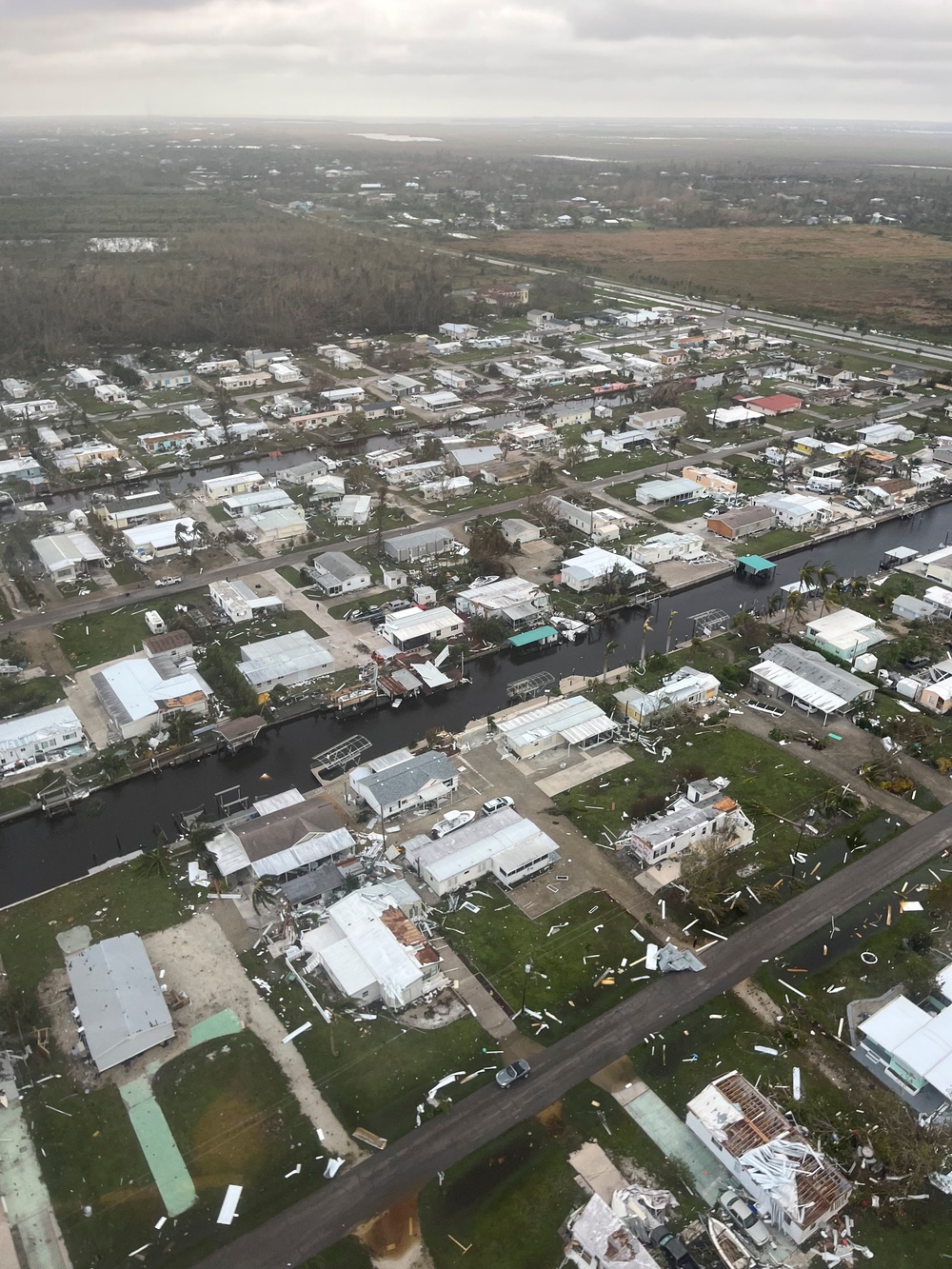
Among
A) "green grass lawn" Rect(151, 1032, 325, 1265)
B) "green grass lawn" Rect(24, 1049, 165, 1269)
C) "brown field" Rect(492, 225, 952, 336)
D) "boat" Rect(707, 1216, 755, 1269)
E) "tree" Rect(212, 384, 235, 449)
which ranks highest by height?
"brown field" Rect(492, 225, 952, 336)

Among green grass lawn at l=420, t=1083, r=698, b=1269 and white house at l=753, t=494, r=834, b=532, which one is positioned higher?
white house at l=753, t=494, r=834, b=532

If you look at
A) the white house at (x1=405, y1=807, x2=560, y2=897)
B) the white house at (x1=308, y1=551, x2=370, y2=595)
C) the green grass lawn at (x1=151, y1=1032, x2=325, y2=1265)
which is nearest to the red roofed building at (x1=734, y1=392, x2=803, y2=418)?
the white house at (x1=308, y1=551, x2=370, y2=595)

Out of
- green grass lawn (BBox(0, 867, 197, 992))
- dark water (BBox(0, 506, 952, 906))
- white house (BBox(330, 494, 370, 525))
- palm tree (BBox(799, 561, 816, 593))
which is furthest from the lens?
white house (BBox(330, 494, 370, 525))

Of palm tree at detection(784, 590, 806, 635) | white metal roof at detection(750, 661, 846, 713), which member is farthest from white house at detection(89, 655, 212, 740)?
palm tree at detection(784, 590, 806, 635)

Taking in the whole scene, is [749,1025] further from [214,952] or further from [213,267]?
[213,267]

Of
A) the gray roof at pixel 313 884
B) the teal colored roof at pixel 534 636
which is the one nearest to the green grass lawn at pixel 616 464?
the teal colored roof at pixel 534 636

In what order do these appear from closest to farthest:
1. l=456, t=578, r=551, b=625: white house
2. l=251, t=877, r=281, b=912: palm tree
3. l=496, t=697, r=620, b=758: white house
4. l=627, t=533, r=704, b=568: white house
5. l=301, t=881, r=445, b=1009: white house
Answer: l=301, t=881, r=445, b=1009: white house < l=251, t=877, r=281, b=912: palm tree < l=496, t=697, r=620, b=758: white house < l=456, t=578, r=551, b=625: white house < l=627, t=533, r=704, b=568: white house

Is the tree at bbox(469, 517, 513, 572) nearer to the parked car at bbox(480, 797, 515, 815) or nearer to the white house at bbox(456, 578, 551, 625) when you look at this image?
the white house at bbox(456, 578, 551, 625)

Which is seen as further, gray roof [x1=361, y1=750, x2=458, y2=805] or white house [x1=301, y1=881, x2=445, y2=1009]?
gray roof [x1=361, y1=750, x2=458, y2=805]
